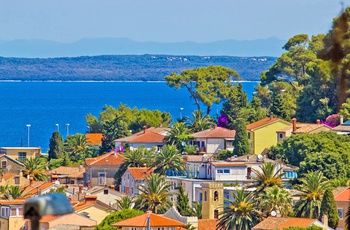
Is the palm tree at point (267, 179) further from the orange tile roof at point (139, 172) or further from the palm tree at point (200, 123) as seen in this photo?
the palm tree at point (200, 123)

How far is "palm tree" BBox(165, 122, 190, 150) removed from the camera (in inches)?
3669

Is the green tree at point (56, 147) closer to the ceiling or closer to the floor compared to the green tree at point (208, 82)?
closer to the floor

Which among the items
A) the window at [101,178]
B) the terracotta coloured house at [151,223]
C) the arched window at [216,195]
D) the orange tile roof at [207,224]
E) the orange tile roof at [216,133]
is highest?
the orange tile roof at [216,133]

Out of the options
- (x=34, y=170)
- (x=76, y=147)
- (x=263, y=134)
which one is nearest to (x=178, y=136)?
(x=263, y=134)

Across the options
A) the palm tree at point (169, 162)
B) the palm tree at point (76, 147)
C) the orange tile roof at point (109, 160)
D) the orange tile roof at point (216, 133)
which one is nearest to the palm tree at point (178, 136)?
the orange tile roof at point (216, 133)

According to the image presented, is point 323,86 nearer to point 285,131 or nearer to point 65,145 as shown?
point 285,131

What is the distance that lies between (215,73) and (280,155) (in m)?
33.4

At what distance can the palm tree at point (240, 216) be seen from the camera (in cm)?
5859

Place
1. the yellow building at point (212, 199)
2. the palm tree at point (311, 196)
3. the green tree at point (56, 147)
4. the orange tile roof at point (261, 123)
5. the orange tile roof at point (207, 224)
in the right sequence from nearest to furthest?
the palm tree at point (311, 196)
the orange tile roof at point (207, 224)
the yellow building at point (212, 199)
the orange tile roof at point (261, 123)
the green tree at point (56, 147)

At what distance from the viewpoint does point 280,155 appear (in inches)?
3189

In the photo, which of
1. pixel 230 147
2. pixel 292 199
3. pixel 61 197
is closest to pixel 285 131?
pixel 230 147

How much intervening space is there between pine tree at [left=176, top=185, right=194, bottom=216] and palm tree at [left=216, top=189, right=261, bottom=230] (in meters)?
5.94

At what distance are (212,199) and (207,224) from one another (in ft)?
24.9

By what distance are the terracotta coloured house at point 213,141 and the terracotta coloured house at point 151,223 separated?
1348 inches
